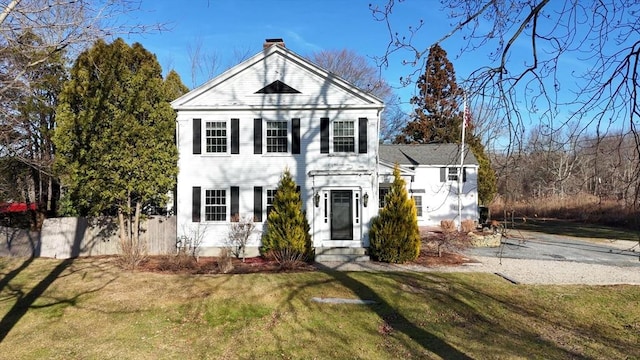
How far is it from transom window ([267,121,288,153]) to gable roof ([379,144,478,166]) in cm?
1189

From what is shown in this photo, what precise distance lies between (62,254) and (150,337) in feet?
33.5

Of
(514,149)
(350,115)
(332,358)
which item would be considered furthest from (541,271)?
(514,149)

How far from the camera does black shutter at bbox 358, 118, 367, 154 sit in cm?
1558

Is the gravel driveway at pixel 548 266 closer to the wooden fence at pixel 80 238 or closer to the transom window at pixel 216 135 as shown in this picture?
the transom window at pixel 216 135

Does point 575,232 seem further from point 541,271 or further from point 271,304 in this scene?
point 271,304

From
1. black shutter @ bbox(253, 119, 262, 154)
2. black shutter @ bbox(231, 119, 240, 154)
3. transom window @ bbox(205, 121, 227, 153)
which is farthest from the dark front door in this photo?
transom window @ bbox(205, 121, 227, 153)

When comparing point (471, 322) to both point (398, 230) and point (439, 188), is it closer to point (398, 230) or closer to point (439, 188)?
point (398, 230)

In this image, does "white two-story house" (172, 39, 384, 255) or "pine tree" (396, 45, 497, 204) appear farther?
"white two-story house" (172, 39, 384, 255)

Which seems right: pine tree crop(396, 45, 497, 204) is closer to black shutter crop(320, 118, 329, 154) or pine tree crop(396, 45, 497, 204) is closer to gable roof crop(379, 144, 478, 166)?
black shutter crop(320, 118, 329, 154)

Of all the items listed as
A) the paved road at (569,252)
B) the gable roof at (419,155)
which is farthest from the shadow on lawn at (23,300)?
the gable roof at (419,155)

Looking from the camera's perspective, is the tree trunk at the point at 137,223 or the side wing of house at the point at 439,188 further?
the side wing of house at the point at 439,188

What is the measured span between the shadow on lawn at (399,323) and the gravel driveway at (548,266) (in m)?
2.61

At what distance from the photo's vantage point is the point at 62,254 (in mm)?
15523

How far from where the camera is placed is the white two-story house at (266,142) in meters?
15.5
